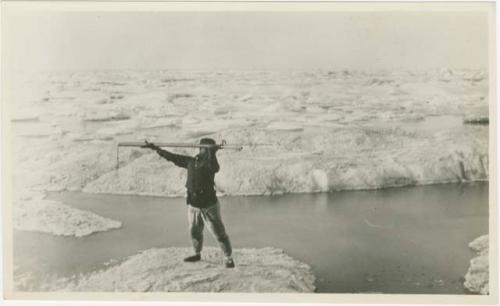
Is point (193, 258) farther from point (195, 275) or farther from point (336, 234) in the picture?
point (336, 234)

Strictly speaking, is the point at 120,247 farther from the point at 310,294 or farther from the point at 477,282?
the point at 477,282

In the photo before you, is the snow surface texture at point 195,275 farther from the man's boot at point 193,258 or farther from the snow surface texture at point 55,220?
the snow surface texture at point 55,220

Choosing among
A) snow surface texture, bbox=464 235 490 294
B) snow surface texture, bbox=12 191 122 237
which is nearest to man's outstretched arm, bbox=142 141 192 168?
snow surface texture, bbox=12 191 122 237

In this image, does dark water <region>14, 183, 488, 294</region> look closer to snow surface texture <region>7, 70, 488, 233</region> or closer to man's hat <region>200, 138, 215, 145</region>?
snow surface texture <region>7, 70, 488, 233</region>

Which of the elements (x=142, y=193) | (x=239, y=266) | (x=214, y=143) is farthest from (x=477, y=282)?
(x=142, y=193)

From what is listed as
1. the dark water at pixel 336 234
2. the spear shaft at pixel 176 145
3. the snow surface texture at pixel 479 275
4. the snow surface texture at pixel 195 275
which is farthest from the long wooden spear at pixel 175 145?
the snow surface texture at pixel 479 275

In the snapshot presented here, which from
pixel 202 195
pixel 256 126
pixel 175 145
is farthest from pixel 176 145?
pixel 256 126
